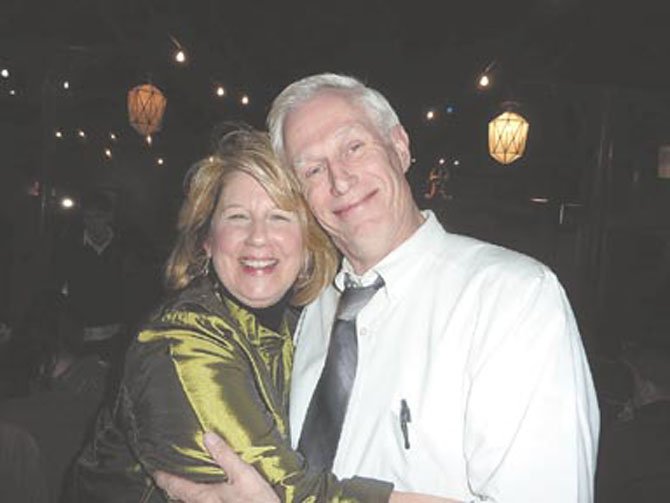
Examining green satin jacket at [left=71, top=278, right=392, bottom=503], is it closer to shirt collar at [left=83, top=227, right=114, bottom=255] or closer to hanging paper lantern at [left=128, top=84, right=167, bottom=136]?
shirt collar at [left=83, top=227, right=114, bottom=255]

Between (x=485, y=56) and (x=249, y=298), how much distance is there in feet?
24.2

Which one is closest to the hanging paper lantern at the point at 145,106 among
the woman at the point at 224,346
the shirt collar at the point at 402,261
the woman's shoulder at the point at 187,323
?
the woman at the point at 224,346

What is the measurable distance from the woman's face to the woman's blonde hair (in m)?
0.04

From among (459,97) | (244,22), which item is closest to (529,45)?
(459,97)

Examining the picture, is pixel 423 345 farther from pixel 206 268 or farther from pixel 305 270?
pixel 206 268

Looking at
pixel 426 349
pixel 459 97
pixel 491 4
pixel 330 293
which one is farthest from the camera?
pixel 459 97

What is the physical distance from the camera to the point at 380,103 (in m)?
2.01

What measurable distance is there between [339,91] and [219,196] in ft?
1.83

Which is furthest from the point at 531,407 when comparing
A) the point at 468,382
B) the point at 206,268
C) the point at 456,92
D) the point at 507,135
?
the point at 456,92

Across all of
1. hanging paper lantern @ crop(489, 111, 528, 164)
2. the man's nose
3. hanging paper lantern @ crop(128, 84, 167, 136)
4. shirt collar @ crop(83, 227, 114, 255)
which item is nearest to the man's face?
the man's nose

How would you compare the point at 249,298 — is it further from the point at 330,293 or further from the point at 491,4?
the point at 491,4

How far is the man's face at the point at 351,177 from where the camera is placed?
185 cm

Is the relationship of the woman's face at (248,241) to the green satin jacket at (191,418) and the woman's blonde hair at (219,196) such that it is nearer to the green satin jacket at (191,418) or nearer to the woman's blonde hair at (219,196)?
the woman's blonde hair at (219,196)

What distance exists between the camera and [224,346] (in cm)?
170
